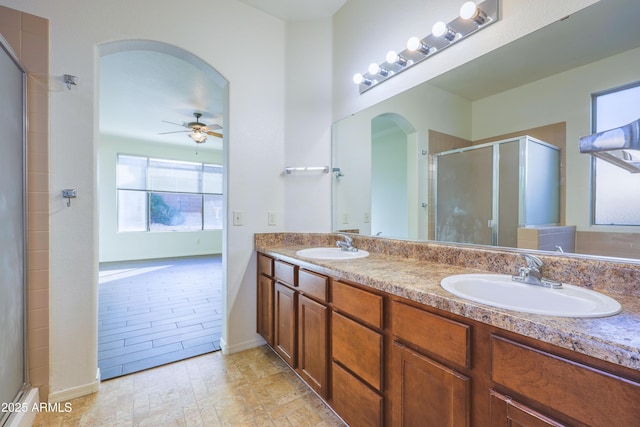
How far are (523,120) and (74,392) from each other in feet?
9.44

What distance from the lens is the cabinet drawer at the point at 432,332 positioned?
84 cm

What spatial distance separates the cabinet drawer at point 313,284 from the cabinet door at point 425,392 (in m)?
0.47

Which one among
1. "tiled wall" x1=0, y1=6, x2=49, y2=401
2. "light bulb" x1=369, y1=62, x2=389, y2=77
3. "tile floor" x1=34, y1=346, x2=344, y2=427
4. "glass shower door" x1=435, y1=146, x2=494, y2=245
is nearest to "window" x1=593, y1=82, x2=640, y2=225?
"glass shower door" x1=435, y1=146, x2=494, y2=245

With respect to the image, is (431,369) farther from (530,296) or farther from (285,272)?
(285,272)

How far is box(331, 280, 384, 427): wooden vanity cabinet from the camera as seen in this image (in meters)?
1.14

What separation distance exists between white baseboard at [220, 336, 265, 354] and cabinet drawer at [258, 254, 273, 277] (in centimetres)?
59

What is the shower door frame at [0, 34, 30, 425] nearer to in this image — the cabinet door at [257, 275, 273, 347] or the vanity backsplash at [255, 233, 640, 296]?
the cabinet door at [257, 275, 273, 347]

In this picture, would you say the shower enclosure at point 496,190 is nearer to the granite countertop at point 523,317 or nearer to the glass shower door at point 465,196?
the glass shower door at point 465,196

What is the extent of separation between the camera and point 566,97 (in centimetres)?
112

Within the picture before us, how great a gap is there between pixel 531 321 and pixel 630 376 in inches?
6.9

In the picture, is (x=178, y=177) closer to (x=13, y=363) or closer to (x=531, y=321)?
(x=13, y=363)

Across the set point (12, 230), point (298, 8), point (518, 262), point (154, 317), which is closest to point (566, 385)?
point (518, 262)

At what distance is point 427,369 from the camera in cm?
95

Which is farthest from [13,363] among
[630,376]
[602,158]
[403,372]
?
[602,158]
